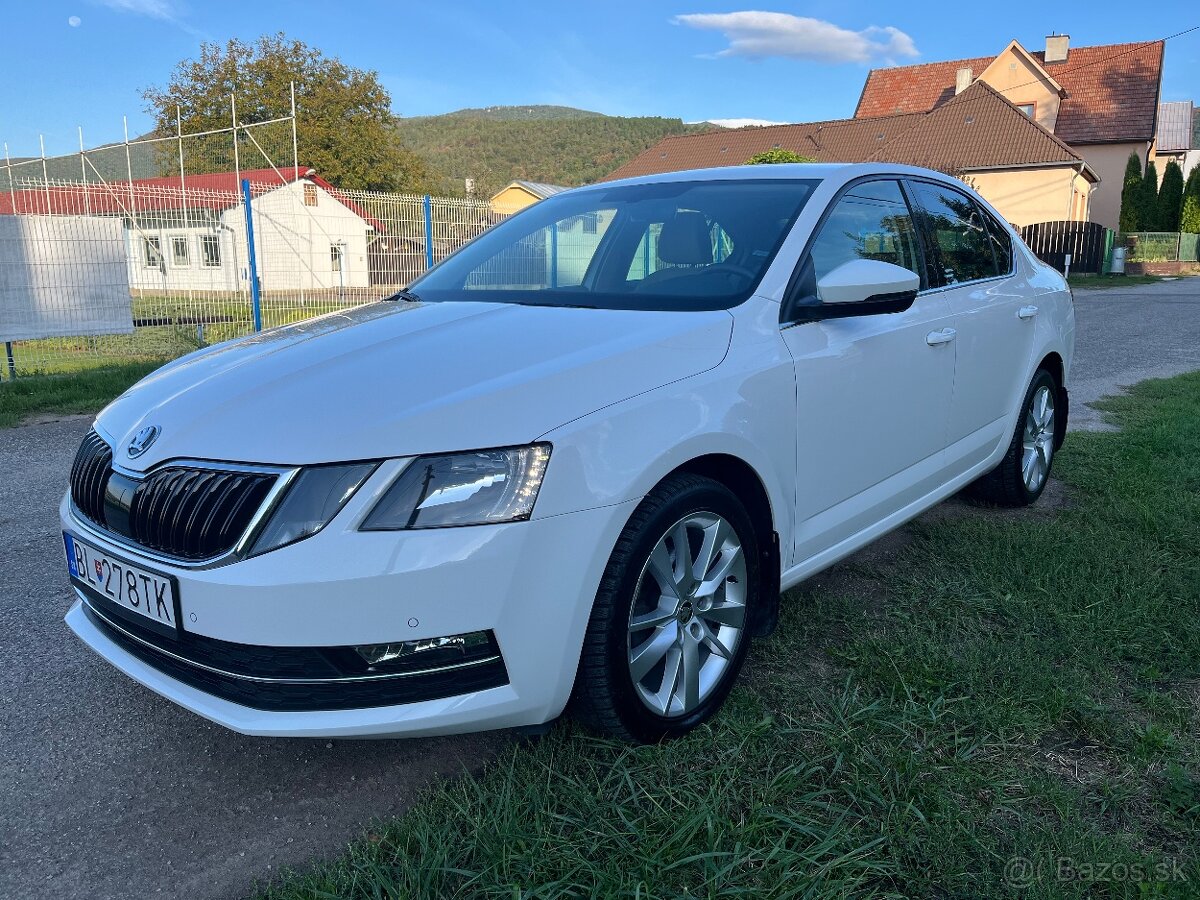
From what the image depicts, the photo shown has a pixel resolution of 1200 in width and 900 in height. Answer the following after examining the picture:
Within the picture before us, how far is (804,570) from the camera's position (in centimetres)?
280

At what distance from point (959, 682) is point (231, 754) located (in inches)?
79.6

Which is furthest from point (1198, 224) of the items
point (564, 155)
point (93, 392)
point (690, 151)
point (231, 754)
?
point (564, 155)

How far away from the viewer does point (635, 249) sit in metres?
3.16

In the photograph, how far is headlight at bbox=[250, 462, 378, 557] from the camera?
187 centimetres

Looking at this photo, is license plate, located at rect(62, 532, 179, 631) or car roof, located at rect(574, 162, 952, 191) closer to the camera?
license plate, located at rect(62, 532, 179, 631)

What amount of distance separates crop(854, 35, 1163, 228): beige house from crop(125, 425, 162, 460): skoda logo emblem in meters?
41.6

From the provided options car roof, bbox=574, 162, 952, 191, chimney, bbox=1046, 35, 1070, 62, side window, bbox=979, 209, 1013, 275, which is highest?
chimney, bbox=1046, 35, 1070, 62

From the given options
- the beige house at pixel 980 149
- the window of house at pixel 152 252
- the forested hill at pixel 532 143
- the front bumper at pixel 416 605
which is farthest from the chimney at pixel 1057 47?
the front bumper at pixel 416 605

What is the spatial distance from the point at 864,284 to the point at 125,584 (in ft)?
6.84

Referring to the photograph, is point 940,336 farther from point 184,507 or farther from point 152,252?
point 152,252

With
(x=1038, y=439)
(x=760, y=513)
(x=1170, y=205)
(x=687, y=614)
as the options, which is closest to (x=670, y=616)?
(x=687, y=614)

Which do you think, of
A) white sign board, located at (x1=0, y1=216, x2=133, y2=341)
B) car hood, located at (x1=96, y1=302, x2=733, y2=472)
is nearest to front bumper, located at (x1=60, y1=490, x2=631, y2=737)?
car hood, located at (x1=96, y1=302, x2=733, y2=472)

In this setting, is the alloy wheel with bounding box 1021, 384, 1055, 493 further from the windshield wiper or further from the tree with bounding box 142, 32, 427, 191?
the tree with bounding box 142, 32, 427, 191

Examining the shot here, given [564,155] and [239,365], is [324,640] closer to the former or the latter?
[239,365]
